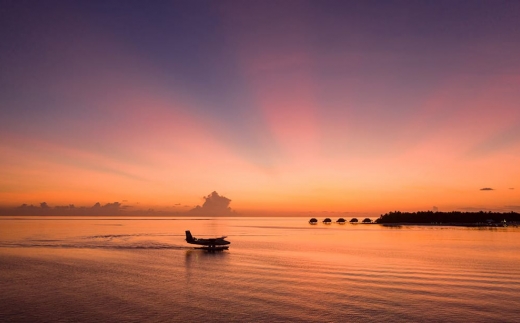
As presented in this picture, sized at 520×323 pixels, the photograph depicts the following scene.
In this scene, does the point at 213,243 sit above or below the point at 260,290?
above

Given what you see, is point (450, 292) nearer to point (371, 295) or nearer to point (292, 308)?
point (371, 295)

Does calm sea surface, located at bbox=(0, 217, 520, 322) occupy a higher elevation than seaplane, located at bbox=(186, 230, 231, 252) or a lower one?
lower

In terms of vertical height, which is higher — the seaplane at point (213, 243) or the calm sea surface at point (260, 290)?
the seaplane at point (213, 243)

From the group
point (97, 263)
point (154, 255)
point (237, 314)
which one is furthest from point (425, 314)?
point (154, 255)

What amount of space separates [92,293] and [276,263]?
89.1 ft

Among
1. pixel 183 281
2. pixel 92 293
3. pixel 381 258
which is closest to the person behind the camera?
pixel 92 293

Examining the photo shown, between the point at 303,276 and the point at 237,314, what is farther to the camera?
the point at 303,276

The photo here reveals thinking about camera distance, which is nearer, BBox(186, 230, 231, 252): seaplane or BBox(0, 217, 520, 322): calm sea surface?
BBox(0, 217, 520, 322): calm sea surface

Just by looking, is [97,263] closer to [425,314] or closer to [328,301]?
[328,301]

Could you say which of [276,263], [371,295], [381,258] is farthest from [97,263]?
[381,258]

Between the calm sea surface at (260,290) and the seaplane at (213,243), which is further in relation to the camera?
the seaplane at (213,243)

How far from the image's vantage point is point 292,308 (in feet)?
92.1

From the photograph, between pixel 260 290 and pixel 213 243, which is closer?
pixel 260 290

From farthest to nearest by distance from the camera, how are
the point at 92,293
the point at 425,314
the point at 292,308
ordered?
1. the point at 92,293
2. the point at 292,308
3. the point at 425,314
